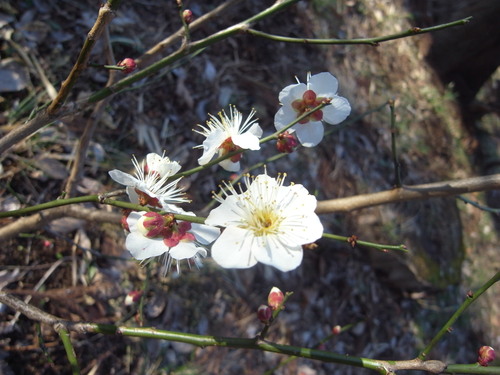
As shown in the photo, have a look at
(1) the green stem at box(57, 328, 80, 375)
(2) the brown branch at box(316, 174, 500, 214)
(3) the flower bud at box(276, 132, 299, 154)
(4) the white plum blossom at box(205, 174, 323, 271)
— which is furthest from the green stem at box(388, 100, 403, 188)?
(1) the green stem at box(57, 328, 80, 375)

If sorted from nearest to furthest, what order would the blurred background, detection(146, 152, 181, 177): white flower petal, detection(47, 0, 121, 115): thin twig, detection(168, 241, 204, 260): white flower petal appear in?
detection(47, 0, 121, 115): thin twig → detection(168, 241, 204, 260): white flower petal → detection(146, 152, 181, 177): white flower petal → the blurred background

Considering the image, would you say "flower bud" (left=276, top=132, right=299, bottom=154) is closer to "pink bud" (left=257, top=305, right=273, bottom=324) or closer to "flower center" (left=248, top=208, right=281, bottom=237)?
"flower center" (left=248, top=208, right=281, bottom=237)

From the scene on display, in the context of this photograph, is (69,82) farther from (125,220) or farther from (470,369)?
(470,369)

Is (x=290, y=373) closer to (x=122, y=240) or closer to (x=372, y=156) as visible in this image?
(x=122, y=240)

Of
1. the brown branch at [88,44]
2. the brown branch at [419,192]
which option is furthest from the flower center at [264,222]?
the brown branch at [88,44]

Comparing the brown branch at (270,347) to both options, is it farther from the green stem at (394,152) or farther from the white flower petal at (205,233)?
the green stem at (394,152)
